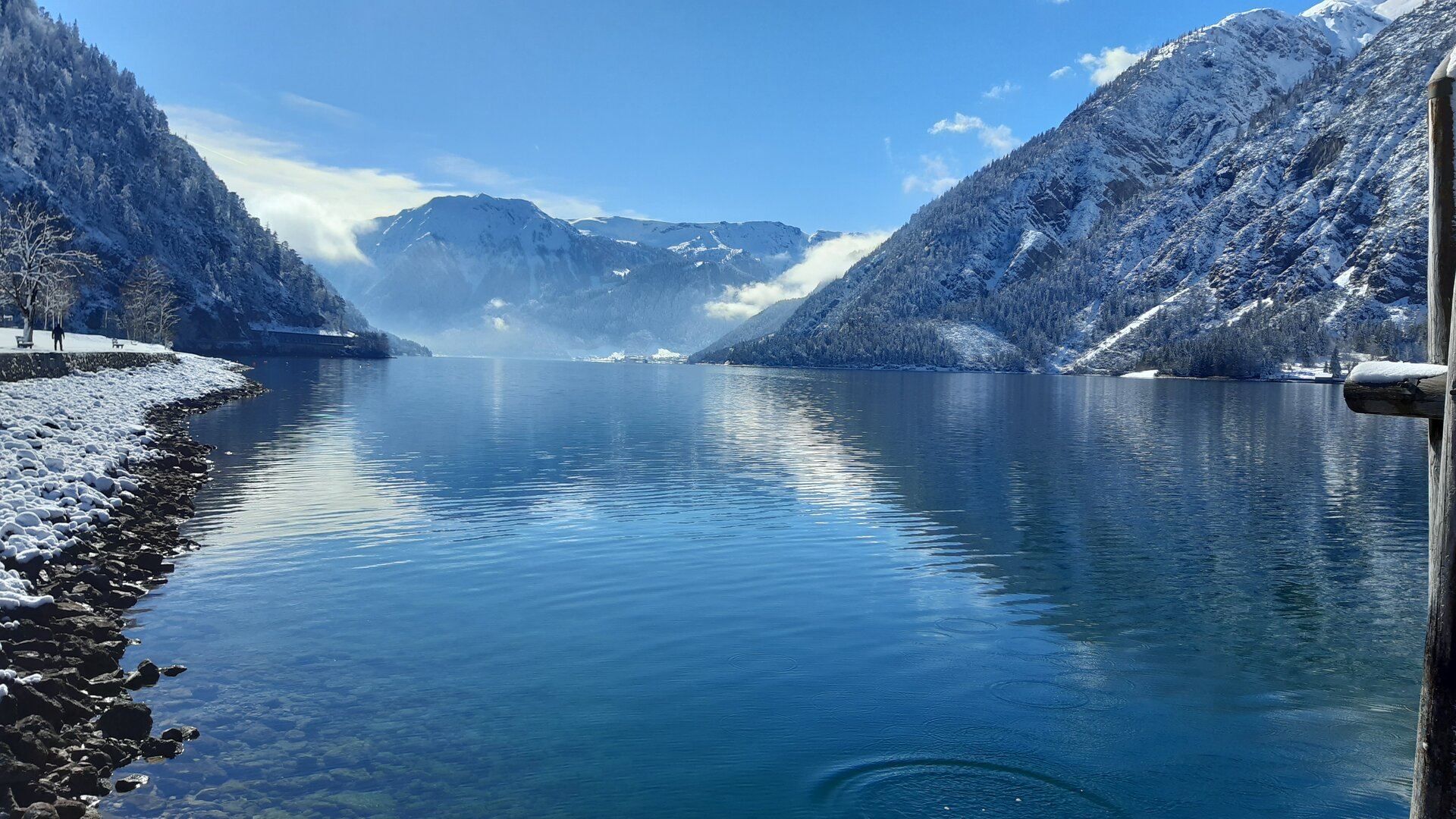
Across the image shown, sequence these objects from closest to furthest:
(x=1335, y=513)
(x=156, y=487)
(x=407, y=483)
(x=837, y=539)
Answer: (x=837, y=539), (x=156, y=487), (x=1335, y=513), (x=407, y=483)

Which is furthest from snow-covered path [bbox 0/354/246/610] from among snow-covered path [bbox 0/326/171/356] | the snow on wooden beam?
the snow on wooden beam

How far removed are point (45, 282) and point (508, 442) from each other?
303ft

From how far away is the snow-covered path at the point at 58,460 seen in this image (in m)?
26.7

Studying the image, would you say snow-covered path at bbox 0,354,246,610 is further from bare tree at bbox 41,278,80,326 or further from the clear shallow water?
bare tree at bbox 41,278,80,326

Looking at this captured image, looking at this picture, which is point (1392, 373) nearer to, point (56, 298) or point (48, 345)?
point (48, 345)

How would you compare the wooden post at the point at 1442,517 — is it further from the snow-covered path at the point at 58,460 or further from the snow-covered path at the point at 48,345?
the snow-covered path at the point at 48,345

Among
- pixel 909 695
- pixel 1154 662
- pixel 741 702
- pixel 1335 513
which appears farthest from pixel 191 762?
pixel 1335 513

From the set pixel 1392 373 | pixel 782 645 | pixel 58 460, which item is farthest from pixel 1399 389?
pixel 58 460

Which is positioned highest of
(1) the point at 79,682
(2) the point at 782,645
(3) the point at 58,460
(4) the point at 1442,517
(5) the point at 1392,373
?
(5) the point at 1392,373

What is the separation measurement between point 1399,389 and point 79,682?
23.2 metres

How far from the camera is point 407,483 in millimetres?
52562

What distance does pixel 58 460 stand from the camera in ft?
127

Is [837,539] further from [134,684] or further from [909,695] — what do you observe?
[134,684]

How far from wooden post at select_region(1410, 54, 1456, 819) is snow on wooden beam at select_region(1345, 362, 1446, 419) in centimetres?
18
